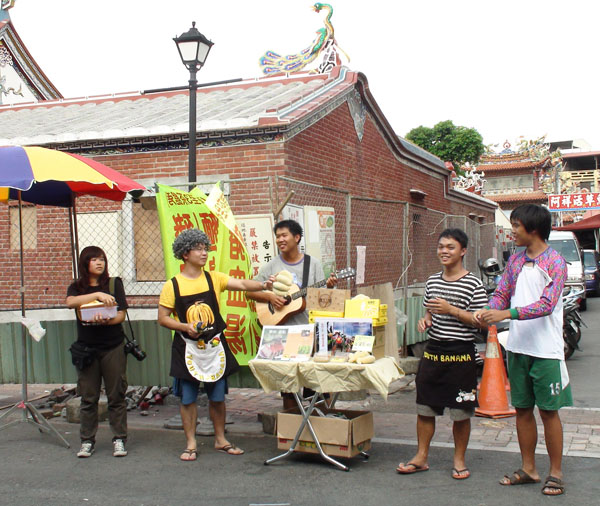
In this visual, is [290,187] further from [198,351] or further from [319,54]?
[319,54]

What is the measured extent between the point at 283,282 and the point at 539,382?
2110 millimetres

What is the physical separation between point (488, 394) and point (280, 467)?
2625 millimetres

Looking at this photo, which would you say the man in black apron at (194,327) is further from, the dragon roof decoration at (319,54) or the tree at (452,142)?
the tree at (452,142)

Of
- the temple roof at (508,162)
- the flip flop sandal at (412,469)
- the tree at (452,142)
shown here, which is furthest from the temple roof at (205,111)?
the tree at (452,142)

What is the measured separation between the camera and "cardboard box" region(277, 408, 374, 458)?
16.5 feet

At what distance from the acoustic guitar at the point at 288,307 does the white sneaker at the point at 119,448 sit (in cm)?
158

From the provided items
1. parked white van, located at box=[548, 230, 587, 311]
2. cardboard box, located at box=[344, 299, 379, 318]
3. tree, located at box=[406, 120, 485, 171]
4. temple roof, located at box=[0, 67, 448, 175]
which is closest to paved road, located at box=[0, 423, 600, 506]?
cardboard box, located at box=[344, 299, 379, 318]

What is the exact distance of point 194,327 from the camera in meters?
5.23

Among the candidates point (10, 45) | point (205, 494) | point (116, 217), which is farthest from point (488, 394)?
point (10, 45)

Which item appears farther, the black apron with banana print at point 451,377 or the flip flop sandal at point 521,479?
the black apron with banana print at point 451,377

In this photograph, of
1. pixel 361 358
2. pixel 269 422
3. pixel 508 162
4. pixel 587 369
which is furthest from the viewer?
pixel 508 162

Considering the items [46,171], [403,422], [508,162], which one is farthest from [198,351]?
[508,162]

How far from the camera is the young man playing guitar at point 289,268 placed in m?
5.55

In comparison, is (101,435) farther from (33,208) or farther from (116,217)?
(33,208)
